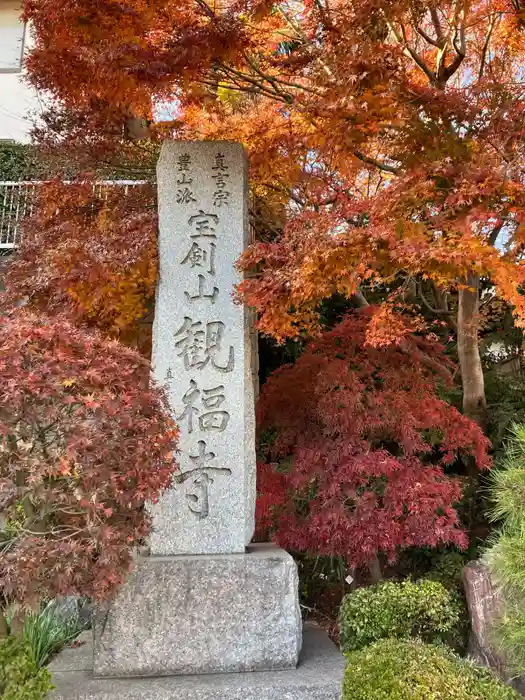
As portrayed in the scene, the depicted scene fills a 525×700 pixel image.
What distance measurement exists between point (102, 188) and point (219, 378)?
3468 mm

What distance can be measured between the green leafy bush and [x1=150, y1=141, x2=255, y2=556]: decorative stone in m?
1.62

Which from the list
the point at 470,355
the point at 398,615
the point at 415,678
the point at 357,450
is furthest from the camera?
the point at 470,355

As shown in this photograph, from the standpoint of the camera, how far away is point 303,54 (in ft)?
15.5

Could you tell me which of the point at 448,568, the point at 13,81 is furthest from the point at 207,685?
the point at 13,81

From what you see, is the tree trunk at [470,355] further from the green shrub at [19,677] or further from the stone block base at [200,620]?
the green shrub at [19,677]

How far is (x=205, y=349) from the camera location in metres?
4.29

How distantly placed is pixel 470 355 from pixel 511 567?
8.53 feet

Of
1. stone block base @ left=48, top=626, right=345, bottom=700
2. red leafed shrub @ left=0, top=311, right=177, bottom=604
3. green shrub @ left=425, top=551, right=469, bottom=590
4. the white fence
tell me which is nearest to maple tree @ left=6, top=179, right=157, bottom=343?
red leafed shrub @ left=0, top=311, right=177, bottom=604

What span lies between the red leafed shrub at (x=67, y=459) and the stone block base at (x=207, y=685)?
683mm

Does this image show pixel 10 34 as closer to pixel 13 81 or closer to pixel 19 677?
pixel 13 81

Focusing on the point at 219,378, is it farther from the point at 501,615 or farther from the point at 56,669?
the point at 501,615

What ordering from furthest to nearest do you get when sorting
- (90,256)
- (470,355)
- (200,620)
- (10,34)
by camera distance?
(10,34)
(470,355)
(90,256)
(200,620)

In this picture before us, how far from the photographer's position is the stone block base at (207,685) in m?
3.32

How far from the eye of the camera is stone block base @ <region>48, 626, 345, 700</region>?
10.9 ft
